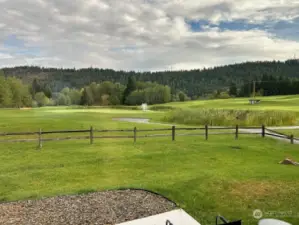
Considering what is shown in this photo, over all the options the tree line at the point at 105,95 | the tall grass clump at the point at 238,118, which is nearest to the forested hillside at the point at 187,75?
the tree line at the point at 105,95

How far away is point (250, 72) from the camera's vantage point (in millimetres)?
127188

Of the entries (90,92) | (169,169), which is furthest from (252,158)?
(90,92)

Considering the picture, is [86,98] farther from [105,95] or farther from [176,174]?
[176,174]

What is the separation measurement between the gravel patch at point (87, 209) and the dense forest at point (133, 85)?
52.7 metres

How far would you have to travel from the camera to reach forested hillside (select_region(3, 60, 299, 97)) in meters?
114

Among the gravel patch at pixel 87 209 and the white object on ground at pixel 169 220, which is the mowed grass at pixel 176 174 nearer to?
the gravel patch at pixel 87 209

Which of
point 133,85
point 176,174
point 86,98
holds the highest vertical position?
point 133,85

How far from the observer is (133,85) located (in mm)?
81875

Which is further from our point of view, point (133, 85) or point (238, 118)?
point (133, 85)

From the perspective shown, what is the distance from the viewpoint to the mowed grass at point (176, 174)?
7051 millimetres

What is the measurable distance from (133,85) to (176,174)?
73041 millimetres

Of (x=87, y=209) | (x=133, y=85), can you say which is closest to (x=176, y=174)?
(x=87, y=209)

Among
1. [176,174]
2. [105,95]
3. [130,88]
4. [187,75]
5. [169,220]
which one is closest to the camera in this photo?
[169,220]

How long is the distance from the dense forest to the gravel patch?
173 ft
